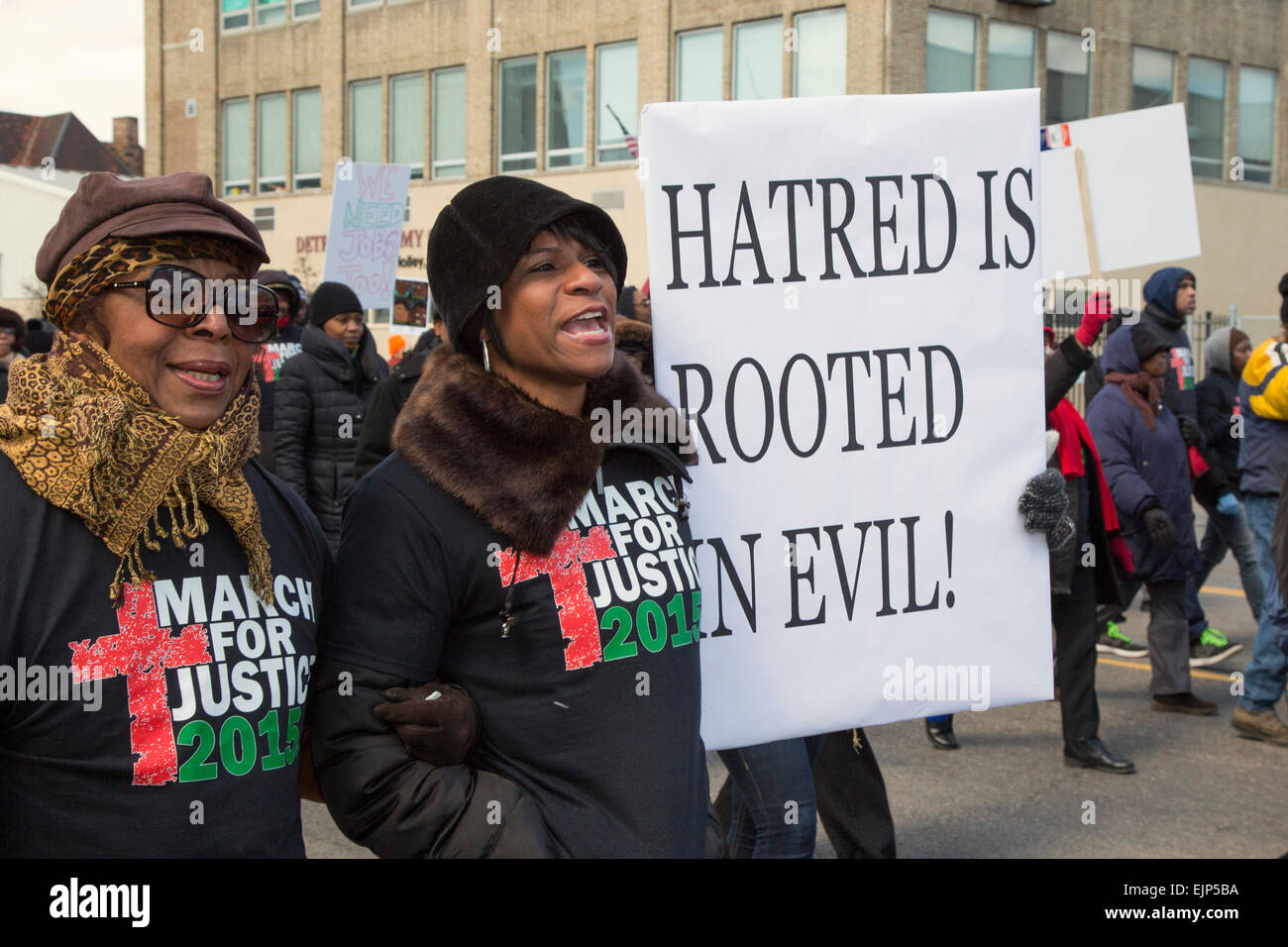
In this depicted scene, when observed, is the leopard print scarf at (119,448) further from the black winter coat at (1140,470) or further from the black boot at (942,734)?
the black winter coat at (1140,470)

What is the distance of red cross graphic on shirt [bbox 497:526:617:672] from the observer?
6.93 ft

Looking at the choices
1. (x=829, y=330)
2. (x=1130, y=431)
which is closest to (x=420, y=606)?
(x=829, y=330)

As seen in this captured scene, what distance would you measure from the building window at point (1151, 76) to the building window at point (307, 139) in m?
18.0

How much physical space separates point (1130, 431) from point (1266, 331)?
21.5m

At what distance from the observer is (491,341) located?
229 centimetres

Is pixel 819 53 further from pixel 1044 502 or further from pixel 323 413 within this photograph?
pixel 1044 502

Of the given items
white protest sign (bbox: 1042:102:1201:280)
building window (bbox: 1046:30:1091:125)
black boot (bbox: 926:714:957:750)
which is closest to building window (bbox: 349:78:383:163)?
building window (bbox: 1046:30:1091:125)

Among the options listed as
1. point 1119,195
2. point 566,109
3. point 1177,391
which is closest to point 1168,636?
point 1177,391

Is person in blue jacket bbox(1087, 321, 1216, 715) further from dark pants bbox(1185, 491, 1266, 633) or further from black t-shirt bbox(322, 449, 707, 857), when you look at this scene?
black t-shirt bbox(322, 449, 707, 857)

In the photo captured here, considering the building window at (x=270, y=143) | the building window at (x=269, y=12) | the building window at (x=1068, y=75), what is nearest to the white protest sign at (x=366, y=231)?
the building window at (x=1068, y=75)

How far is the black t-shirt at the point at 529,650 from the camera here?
206 centimetres

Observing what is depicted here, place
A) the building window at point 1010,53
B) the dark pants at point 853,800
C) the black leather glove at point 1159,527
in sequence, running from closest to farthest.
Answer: the dark pants at point 853,800, the black leather glove at point 1159,527, the building window at point 1010,53

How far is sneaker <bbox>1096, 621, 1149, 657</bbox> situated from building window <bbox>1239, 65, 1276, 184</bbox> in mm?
22111

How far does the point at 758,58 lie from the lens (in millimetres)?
24141
